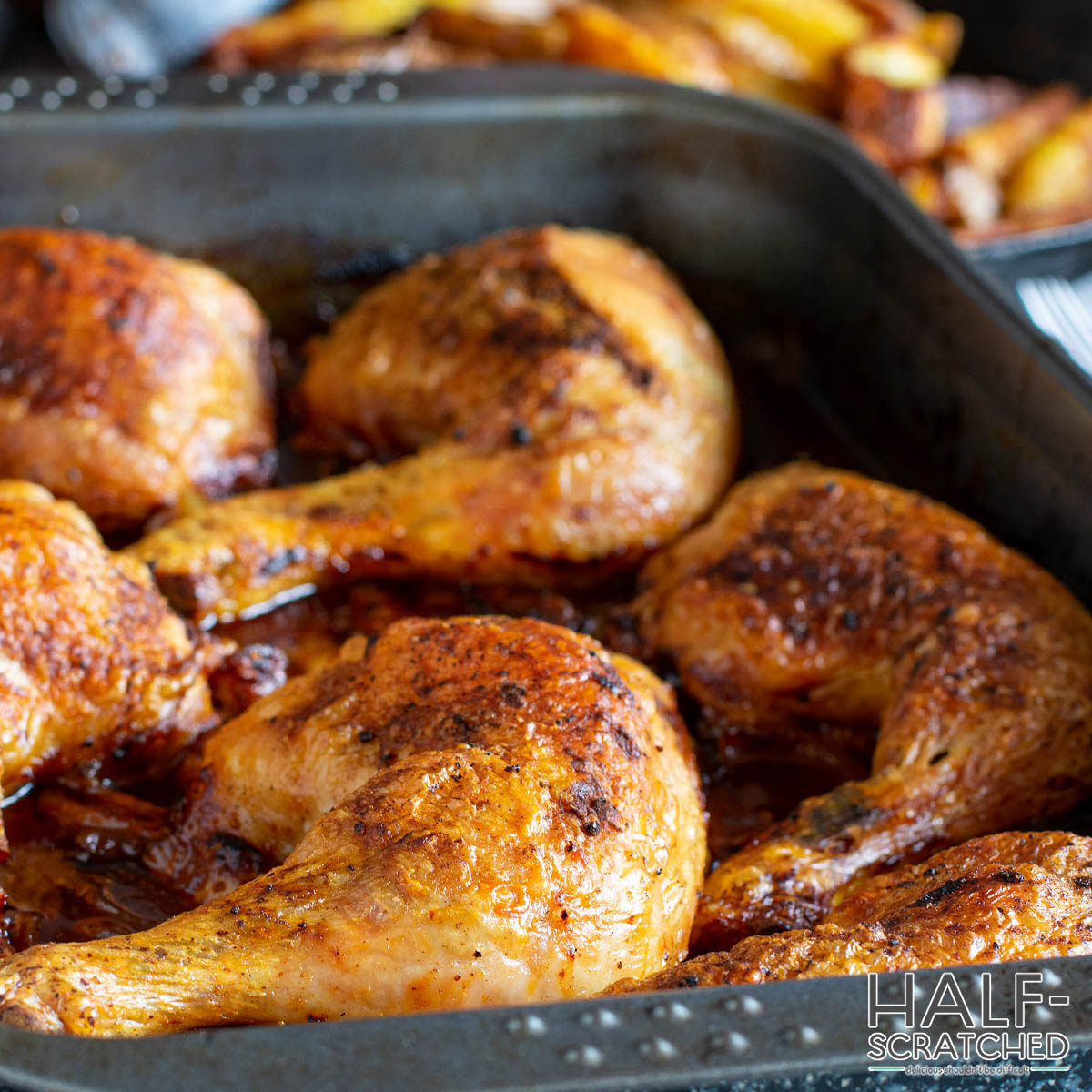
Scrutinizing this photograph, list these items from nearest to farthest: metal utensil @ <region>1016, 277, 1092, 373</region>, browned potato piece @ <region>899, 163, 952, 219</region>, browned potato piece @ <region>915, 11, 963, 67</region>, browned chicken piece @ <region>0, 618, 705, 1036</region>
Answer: browned chicken piece @ <region>0, 618, 705, 1036</region> → metal utensil @ <region>1016, 277, 1092, 373</region> → browned potato piece @ <region>899, 163, 952, 219</region> → browned potato piece @ <region>915, 11, 963, 67</region>

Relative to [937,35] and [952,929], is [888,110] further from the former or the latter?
[952,929]

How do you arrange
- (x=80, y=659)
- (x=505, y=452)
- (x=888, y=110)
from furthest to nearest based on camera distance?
(x=888, y=110)
(x=505, y=452)
(x=80, y=659)

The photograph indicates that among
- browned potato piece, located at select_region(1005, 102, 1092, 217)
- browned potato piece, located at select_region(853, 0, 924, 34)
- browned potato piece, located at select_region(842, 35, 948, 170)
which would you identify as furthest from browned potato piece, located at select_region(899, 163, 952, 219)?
browned potato piece, located at select_region(853, 0, 924, 34)

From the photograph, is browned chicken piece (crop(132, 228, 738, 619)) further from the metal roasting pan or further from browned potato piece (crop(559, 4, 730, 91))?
browned potato piece (crop(559, 4, 730, 91))

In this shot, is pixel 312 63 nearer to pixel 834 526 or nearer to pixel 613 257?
pixel 613 257

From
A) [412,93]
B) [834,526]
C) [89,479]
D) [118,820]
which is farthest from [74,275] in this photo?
[834,526]

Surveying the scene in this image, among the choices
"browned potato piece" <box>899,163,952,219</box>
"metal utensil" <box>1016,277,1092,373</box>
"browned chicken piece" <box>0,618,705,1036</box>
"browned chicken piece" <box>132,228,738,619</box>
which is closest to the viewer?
"browned chicken piece" <box>0,618,705,1036</box>

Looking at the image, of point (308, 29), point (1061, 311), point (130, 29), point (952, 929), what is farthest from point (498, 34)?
point (952, 929)
